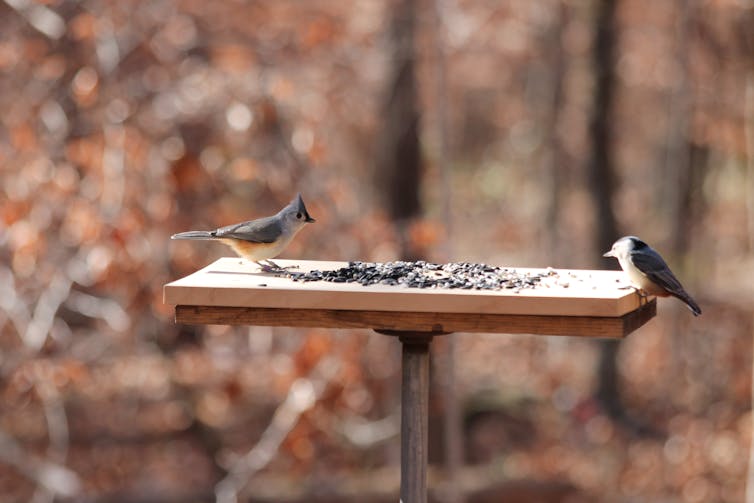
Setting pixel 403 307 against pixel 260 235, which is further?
pixel 260 235

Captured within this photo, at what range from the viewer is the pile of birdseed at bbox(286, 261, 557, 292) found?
9.50 ft

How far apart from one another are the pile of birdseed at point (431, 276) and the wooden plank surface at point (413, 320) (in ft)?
0.33

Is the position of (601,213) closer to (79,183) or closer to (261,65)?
(261,65)

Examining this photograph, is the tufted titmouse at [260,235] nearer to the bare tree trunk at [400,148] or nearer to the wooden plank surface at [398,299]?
the wooden plank surface at [398,299]

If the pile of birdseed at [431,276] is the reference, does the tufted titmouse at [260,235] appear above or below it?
above

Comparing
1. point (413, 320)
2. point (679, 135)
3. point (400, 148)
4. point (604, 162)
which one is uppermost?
point (413, 320)

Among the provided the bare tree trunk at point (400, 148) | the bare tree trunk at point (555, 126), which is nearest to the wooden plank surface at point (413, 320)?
the bare tree trunk at point (400, 148)

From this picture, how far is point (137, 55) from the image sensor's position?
5750 millimetres

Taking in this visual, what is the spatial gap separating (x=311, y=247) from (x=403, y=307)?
310 cm

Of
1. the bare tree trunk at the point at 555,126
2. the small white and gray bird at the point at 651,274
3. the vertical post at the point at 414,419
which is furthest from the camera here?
the bare tree trunk at the point at 555,126

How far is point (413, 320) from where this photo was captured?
2.81 meters

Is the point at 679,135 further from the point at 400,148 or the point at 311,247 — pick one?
the point at 311,247

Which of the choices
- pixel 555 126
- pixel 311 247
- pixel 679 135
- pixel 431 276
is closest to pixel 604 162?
pixel 679 135

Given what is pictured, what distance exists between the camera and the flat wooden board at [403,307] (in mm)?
2717
